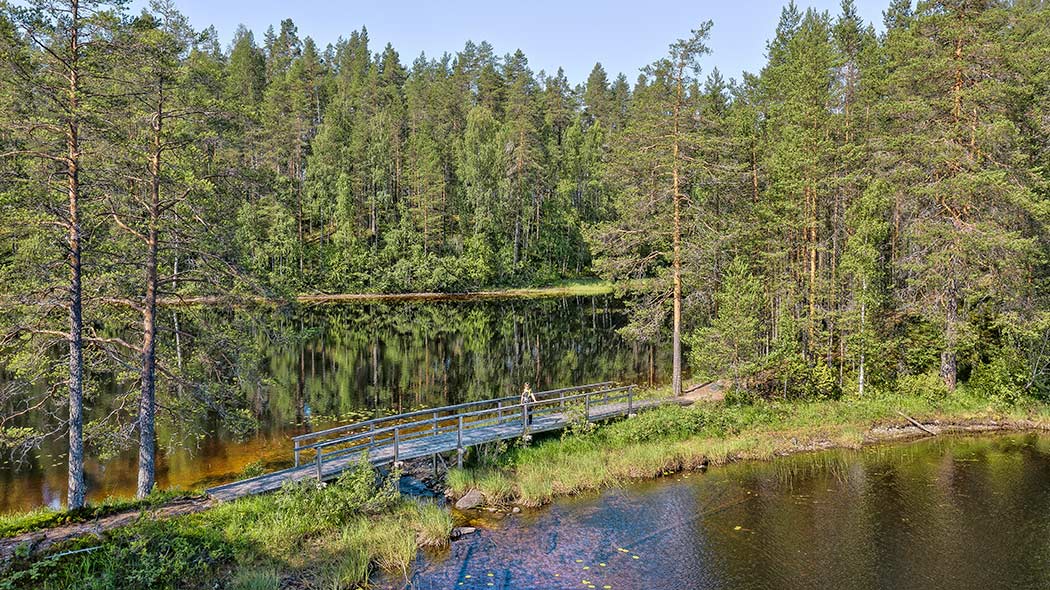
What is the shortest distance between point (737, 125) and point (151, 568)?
34.4 metres

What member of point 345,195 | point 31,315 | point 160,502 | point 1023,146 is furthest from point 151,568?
point 345,195

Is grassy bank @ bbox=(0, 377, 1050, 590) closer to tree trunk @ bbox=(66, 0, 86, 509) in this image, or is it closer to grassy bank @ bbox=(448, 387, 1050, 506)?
grassy bank @ bbox=(448, 387, 1050, 506)

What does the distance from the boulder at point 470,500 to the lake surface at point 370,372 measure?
7.08 m

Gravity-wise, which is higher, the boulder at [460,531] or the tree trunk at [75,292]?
the tree trunk at [75,292]

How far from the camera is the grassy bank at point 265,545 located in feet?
35.9

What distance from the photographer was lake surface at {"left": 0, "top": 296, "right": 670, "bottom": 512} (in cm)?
2064

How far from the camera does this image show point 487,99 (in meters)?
99.2

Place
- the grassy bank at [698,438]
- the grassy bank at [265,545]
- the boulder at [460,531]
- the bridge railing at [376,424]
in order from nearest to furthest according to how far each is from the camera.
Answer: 1. the grassy bank at [265,545]
2. the boulder at [460,531]
3. the bridge railing at [376,424]
4. the grassy bank at [698,438]

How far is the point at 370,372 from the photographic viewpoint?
119 feet

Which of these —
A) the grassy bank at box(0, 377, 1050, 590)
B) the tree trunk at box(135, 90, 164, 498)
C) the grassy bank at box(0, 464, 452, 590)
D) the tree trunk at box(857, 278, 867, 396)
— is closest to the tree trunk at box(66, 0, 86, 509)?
the tree trunk at box(135, 90, 164, 498)

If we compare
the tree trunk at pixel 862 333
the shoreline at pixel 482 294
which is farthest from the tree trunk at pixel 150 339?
the shoreline at pixel 482 294

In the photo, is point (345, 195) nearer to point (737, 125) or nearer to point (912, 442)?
point (737, 125)

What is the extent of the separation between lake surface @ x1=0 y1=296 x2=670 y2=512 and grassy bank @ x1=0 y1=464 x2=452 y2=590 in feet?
20.3

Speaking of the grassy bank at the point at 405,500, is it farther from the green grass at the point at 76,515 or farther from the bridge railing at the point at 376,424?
the bridge railing at the point at 376,424
